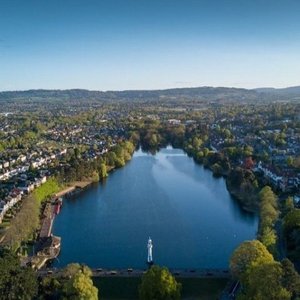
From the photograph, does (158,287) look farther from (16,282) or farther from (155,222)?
(155,222)

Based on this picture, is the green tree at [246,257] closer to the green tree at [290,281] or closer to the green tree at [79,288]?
the green tree at [290,281]

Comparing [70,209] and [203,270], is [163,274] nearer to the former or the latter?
[203,270]

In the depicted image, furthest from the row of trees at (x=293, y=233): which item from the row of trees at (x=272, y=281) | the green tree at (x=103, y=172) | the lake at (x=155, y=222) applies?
the green tree at (x=103, y=172)

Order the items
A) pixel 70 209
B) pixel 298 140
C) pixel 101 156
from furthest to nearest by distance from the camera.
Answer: pixel 298 140, pixel 101 156, pixel 70 209

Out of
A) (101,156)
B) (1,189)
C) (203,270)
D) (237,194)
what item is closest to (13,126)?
(101,156)

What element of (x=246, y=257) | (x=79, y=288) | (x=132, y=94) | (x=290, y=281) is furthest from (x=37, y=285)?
(x=132, y=94)
